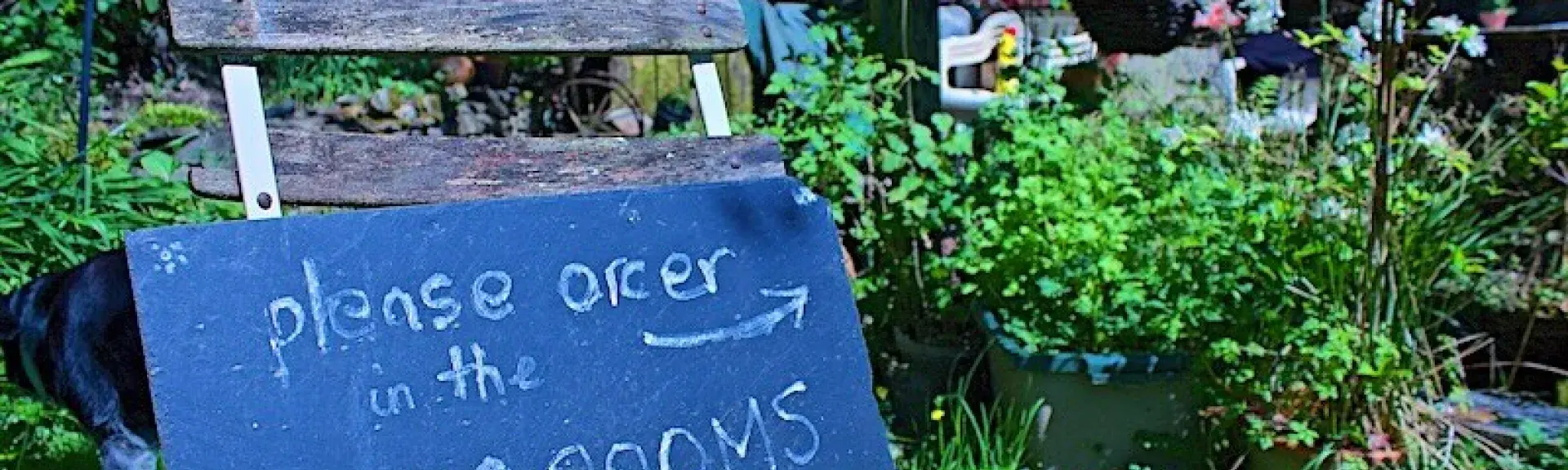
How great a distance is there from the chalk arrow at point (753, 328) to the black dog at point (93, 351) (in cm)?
83

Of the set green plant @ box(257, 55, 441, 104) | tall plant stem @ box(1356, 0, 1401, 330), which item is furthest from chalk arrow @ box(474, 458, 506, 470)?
green plant @ box(257, 55, 441, 104)

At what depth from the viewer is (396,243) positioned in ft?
6.43

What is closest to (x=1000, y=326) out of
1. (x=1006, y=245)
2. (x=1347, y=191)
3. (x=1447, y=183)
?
(x=1006, y=245)

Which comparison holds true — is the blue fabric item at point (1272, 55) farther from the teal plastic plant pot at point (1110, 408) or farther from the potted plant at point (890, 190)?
the teal plastic plant pot at point (1110, 408)

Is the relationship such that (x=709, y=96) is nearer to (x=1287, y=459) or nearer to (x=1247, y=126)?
(x=1287, y=459)

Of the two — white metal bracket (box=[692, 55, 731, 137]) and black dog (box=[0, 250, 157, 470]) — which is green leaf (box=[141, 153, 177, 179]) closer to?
black dog (box=[0, 250, 157, 470])

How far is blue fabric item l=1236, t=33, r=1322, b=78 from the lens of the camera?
6953mm

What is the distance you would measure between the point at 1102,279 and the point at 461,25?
5.40ft

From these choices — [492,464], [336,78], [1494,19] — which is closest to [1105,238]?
[492,464]

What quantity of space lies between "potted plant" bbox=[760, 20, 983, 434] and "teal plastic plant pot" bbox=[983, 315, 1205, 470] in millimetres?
338

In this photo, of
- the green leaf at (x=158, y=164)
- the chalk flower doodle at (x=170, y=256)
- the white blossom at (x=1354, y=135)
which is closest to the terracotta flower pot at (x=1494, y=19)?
the white blossom at (x=1354, y=135)

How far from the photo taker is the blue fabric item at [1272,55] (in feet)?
22.8

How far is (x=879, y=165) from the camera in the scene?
3.90m

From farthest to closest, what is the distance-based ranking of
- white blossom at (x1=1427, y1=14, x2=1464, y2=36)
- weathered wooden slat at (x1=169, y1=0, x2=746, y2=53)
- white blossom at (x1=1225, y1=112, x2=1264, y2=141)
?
white blossom at (x1=1225, y1=112, x2=1264, y2=141)
white blossom at (x1=1427, y1=14, x2=1464, y2=36)
weathered wooden slat at (x1=169, y1=0, x2=746, y2=53)
